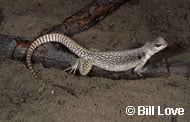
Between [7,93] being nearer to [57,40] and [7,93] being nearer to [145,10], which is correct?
[57,40]

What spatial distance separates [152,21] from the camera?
8477mm

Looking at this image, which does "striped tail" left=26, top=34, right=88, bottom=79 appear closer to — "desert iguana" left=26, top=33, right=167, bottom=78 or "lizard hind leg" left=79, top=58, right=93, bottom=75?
"desert iguana" left=26, top=33, right=167, bottom=78

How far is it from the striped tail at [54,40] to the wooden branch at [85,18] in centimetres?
27

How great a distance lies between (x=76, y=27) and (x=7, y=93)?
1959 mm

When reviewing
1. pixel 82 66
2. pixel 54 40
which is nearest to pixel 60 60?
pixel 82 66

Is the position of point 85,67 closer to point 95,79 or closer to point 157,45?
point 95,79

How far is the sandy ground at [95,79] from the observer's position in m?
6.29

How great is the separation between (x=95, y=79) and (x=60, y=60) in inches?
28.3

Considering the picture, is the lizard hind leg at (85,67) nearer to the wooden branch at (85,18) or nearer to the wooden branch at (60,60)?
the wooden branch at (60,60)

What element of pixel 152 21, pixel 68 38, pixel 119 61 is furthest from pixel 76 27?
pixel 152 21

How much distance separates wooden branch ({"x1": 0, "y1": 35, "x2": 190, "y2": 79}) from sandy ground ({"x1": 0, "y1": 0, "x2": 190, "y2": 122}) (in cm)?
12

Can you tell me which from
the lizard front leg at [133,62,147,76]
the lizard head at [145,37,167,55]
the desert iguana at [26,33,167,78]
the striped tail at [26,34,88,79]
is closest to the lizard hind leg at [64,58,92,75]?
the desert iguana at [26,33,167,78]

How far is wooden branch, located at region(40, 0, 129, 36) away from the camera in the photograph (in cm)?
743

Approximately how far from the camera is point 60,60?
6809 mm
